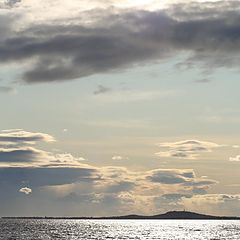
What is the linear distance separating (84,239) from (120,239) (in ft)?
38.6

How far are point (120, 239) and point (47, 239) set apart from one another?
2279 centimetres

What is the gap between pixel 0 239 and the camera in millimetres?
184000

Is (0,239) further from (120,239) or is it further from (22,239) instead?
(120,239)

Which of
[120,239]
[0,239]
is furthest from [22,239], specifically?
[120,239]

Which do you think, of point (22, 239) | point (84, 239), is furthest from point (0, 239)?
point (84, 239)

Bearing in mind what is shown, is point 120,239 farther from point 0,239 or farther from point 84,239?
point 0,239

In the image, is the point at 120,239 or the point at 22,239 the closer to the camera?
the point at 22,239

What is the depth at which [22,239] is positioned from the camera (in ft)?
614

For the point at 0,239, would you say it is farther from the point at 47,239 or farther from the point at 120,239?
the point at 120,239

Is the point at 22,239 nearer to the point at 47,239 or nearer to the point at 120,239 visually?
the point at 47,239

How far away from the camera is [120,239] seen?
199625mm

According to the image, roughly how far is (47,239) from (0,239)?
1288 centimetres

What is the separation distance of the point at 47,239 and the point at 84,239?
1105 cm

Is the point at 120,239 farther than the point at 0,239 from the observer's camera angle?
Yes
